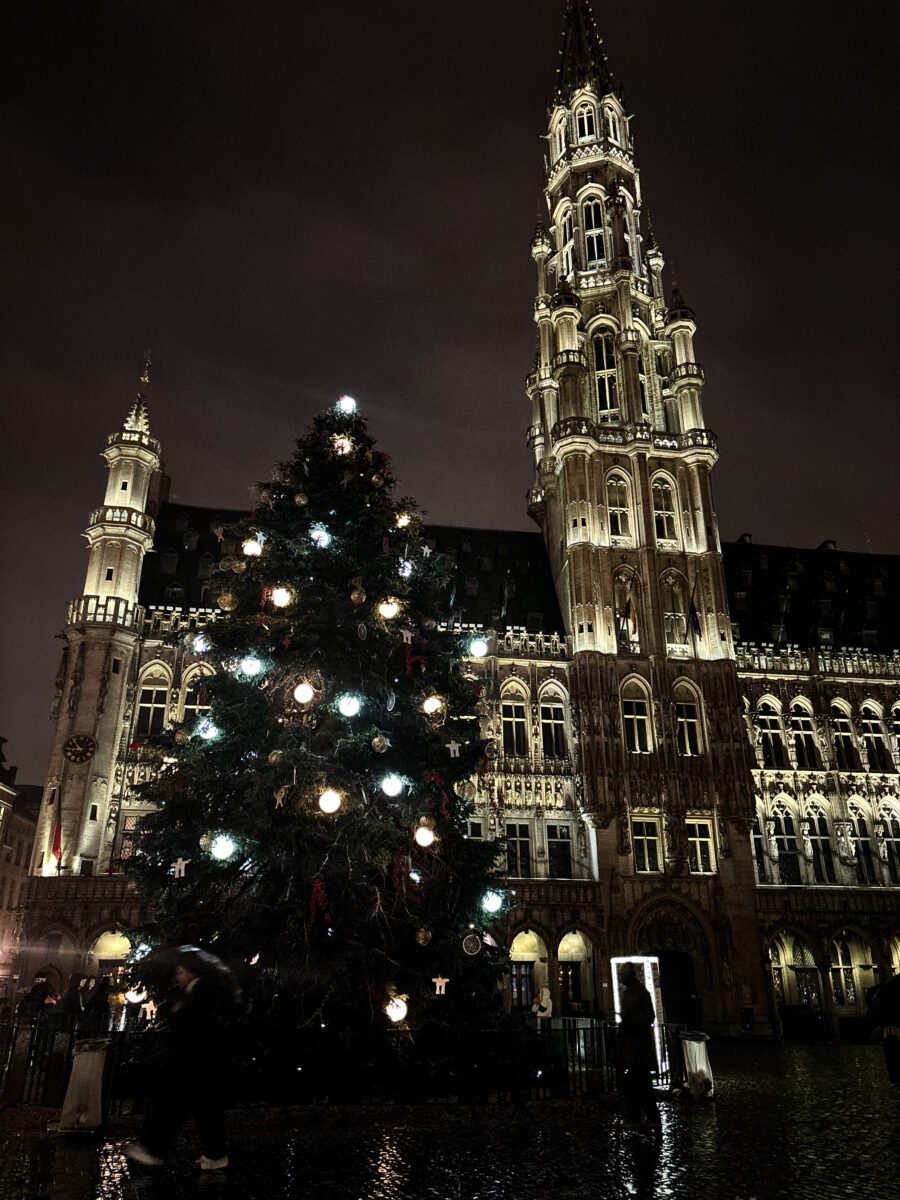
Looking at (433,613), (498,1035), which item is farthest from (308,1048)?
(433,613)

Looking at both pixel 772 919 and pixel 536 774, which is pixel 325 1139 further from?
pixel 772 919

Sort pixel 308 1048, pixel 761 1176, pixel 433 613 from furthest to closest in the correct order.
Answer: pixel 433 613 → pixel 308 1048 → pixel 761 1176

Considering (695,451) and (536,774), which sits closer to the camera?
(536,774)

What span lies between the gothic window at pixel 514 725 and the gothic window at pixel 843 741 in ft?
49.8

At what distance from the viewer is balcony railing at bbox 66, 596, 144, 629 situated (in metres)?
35.8

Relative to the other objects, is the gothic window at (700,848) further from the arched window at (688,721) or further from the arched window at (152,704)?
the arched window at (152,704)

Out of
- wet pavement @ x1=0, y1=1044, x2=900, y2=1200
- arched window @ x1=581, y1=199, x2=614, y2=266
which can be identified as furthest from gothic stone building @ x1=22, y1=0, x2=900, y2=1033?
wet pavement @ x1=0, y1=1044, x2=900, y2=1200

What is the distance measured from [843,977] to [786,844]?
226 inches

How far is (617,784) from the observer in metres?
36.5

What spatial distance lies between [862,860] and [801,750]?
5.41 meters

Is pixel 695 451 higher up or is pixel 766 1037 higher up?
pixel 695 451

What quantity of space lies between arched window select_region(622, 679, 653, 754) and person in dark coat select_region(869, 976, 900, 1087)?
2458 cm

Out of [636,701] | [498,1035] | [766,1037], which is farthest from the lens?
[636,701]

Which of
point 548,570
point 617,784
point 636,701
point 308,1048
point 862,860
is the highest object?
point 548,570
